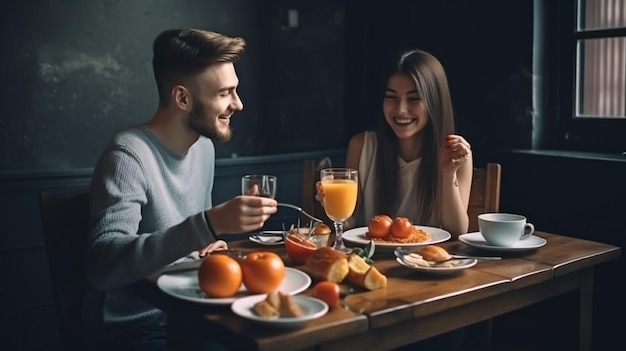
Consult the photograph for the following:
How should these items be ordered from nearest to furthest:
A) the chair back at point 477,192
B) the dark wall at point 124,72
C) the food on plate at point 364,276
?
the food on plate at point 364,276
the chair back at point 477,192
the dark wall at point 124,72

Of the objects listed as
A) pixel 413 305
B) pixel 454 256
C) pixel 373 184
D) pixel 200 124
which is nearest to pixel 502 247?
pixel 454 256

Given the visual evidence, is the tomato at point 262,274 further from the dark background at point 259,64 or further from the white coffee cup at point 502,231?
the dark background at point 259,64

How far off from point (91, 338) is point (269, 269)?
24.3 inches

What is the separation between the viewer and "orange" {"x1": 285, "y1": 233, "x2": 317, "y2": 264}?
1.78 m

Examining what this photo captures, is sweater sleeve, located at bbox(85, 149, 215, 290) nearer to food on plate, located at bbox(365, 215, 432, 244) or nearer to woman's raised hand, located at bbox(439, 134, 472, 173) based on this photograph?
food on plate, located at bbox(365, 215, 432, 244)

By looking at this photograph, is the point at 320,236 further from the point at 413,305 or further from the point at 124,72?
the point at 124,72

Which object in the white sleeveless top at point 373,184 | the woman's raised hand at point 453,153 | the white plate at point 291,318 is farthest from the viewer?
the white sleeveless top at point 373,184

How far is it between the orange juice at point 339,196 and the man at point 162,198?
0.96ft

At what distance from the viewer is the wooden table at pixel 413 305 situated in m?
1.34

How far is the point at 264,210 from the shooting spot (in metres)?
1.61

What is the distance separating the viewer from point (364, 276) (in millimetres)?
1572

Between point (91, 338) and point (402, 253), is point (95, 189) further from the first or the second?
point (402, 253)

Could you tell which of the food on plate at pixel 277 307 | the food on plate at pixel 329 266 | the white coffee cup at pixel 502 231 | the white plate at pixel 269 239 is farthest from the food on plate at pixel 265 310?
the white coffee cup at pixel 502 231

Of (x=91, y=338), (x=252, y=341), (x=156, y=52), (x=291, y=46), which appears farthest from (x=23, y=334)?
(x=252, y=341)
